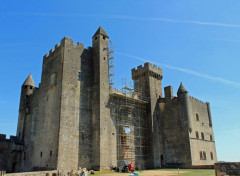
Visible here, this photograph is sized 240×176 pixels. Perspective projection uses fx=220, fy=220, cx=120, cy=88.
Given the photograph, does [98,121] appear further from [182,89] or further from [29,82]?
[29,82]

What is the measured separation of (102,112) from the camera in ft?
79.6

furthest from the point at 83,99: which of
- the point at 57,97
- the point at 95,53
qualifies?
the point at 95,53

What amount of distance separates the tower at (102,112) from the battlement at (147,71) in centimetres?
786

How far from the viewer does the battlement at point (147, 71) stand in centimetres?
3241

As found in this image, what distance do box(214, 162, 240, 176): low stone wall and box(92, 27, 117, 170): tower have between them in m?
14.6

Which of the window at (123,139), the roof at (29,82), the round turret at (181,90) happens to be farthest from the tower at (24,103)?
the round turret at (181,90)

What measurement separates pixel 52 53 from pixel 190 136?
20379mm

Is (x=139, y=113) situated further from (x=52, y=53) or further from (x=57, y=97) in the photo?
(x=52, y=53)

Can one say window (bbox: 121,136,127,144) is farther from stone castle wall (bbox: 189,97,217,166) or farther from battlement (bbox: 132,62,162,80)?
battlement (bbox: 132,62,162,80)

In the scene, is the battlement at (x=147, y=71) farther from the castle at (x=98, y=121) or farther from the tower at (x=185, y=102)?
the tower at (x=185, y=102)

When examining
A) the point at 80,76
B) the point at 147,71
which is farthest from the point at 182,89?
the point at 80,76

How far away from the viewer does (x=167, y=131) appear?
30406 millimetres

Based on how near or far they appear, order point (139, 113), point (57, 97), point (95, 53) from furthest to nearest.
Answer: point (139, 113), point (95, 53), point (57, 97)

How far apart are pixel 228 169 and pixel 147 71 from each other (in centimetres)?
2371
